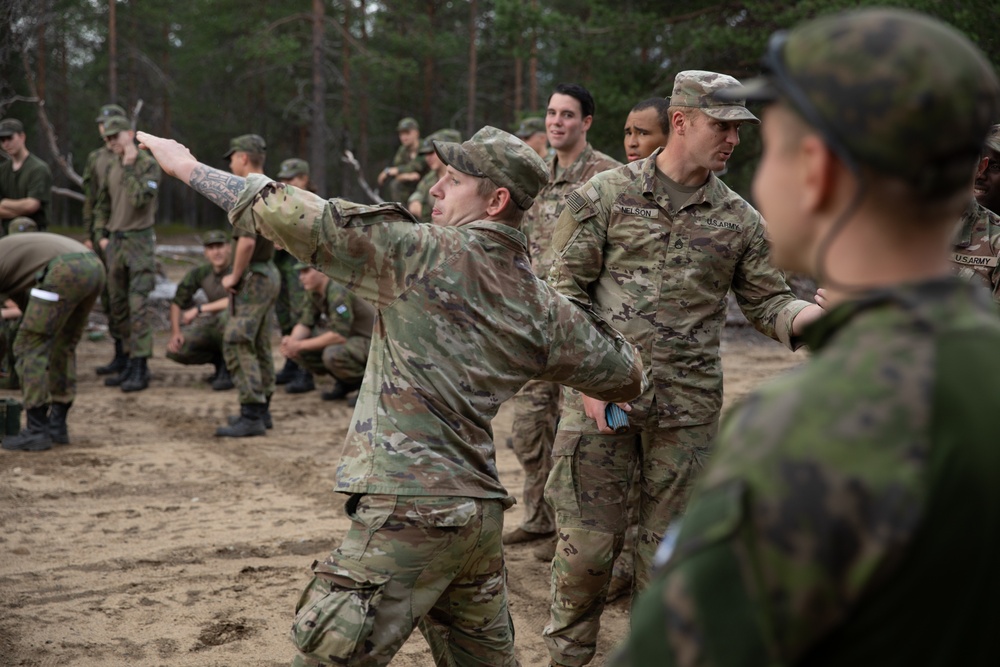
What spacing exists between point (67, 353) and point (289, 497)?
2545 millimetres

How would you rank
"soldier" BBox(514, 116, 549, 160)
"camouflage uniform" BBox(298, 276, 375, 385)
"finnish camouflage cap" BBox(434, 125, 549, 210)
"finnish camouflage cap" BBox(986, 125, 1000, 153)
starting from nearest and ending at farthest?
"finnish camouflage cap" BBox(434, 125, 549, 210) → "finnish camouflage cap" BBox(986, 125, 1000, 153) → "soldier" BBox(514, 116, 549, 160) → "camouflage uniform" BBox(298, 276, 375, 385)

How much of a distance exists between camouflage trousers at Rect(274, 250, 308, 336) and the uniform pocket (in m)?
8.62

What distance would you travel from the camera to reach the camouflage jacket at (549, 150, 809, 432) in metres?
4.21

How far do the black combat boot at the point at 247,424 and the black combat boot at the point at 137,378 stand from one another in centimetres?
211

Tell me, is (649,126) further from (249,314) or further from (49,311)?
(49,311)

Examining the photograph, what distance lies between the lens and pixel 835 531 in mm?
1175

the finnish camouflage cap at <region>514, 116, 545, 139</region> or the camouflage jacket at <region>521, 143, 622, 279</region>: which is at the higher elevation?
the finnish camouflage cap at <region>514, 116, 545, 139</region>

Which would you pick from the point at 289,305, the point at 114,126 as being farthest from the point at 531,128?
the point at 114,126

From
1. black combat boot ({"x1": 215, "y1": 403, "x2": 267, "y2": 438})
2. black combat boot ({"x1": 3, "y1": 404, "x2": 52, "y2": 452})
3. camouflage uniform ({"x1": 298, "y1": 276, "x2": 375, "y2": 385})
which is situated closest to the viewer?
black combat boot ({"x1": 3, "y1": 404, "x2": 52, "y2": 452})

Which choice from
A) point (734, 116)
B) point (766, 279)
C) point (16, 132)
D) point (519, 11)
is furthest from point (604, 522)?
point (519, 11)

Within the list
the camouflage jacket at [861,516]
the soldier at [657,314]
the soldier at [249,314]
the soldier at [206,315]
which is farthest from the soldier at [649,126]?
the soldier at [206,315]

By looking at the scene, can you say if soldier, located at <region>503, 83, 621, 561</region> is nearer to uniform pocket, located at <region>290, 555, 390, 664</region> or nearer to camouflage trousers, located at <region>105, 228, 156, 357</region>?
uniform pocket, located at <region>290, 555, 390, 664</region>

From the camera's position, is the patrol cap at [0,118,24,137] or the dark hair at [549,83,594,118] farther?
the patrol cap at [0,118,24,137]

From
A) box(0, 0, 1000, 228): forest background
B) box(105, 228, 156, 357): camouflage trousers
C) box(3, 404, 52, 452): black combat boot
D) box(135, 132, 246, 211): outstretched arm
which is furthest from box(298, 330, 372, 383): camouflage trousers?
box(135, 132, 246, 211): outstretched arm
